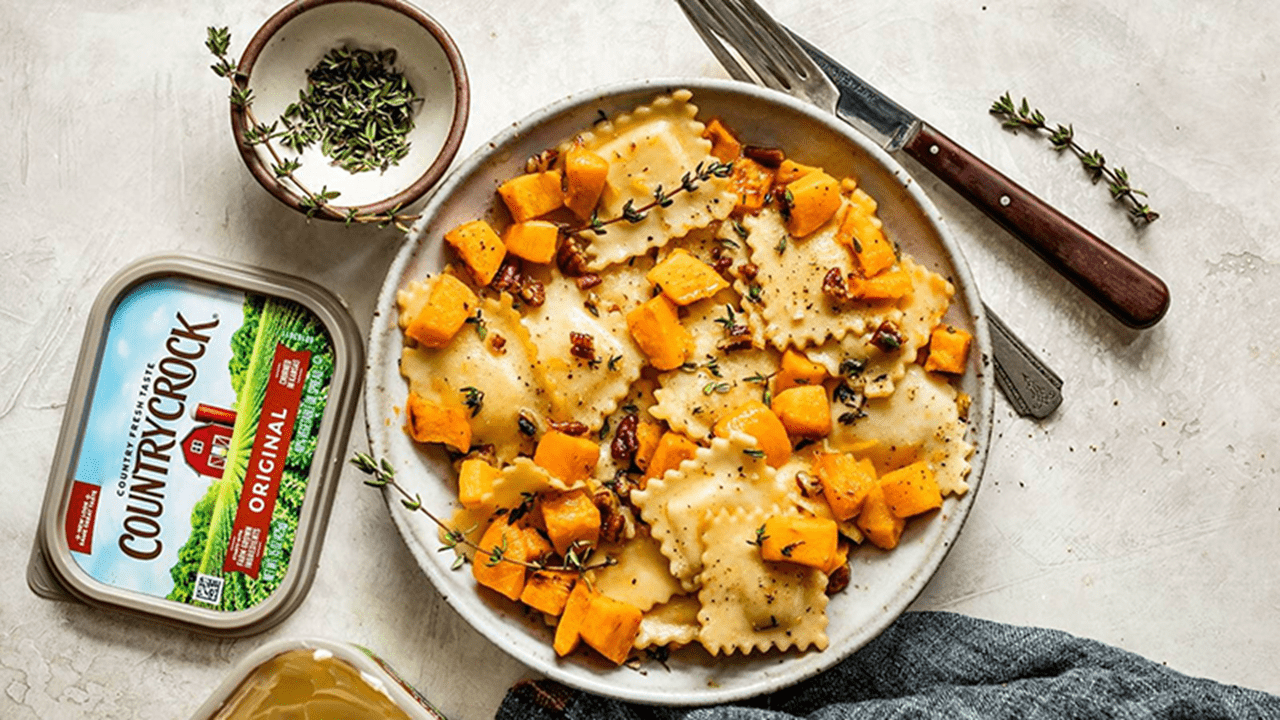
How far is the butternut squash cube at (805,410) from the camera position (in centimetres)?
313

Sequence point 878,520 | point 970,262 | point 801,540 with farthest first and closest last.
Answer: point 970,262
point 878,520
point 801,540

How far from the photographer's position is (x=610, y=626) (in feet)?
10.1

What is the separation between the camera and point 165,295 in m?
3.56

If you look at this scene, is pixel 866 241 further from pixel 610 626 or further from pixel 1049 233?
pixel 610 626

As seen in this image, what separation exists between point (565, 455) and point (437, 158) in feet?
3.35

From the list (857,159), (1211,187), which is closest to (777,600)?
(857,159)

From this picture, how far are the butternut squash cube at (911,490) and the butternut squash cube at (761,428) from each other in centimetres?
33

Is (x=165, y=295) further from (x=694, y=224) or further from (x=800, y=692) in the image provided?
(x=800, y=692)

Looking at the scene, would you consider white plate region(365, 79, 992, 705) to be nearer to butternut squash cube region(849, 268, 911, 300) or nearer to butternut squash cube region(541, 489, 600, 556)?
butternut squash cube region(849, 268, 911, 300)

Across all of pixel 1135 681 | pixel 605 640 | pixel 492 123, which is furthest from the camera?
pixel 492 123

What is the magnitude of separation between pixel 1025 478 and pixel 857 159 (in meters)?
1.23

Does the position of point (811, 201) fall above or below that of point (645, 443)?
above

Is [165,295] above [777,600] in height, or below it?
above

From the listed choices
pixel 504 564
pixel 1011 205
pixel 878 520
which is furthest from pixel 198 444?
pixel 1011 205
